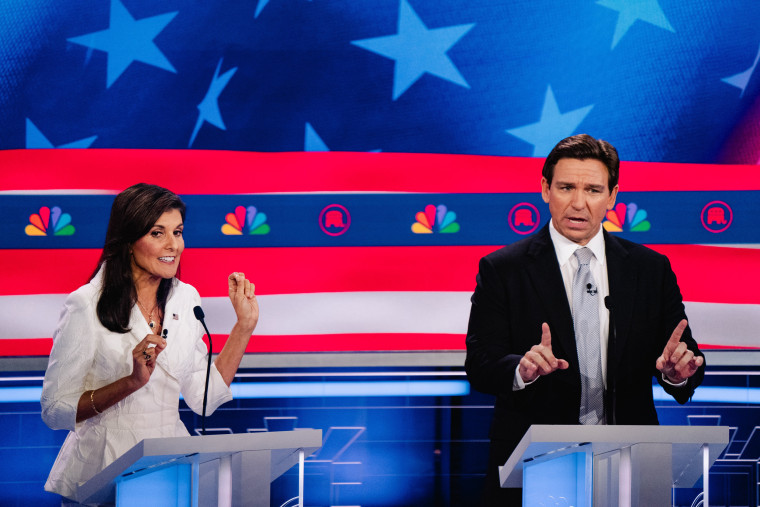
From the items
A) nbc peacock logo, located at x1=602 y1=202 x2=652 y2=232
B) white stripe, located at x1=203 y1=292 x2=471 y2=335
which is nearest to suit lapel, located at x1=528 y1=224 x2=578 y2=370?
white stripe, located at x1=203 y1=292 x2=471 y2=335

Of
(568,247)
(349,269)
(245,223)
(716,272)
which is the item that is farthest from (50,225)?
(716,272)

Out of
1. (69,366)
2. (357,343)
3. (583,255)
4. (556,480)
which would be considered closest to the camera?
(556,480)

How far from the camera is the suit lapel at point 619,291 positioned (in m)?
2.21

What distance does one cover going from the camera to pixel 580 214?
7.80ft

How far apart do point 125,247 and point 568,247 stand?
1199 mm

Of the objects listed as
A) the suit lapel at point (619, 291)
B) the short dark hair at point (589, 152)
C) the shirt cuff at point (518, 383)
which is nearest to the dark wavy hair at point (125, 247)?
the shirt cuff at point (518, 383)

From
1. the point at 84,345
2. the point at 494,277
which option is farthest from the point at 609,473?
the point at 84,345

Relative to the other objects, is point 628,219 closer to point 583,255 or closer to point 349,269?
point 349,269

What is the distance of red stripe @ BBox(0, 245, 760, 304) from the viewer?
3.61 metres

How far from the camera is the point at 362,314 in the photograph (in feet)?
11.9

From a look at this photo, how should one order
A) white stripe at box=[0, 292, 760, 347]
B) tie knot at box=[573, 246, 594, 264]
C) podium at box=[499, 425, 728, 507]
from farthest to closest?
white stripe at box=[0, 292, 760, 347]
tie knot at box=[573, 246, 594, 264]
podium at box=[499, 425, 728, 507]

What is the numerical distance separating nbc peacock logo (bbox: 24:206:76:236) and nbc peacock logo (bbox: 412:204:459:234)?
1403 mm

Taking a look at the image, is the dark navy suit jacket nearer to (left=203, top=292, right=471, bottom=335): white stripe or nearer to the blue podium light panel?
the blue podium light panel

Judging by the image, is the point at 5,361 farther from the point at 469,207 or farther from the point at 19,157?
the point at 469,207
